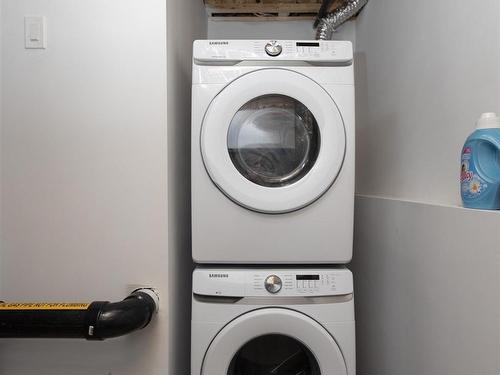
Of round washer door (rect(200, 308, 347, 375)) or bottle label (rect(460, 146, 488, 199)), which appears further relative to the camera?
round washer door (rect(200, 308, 347, 375))

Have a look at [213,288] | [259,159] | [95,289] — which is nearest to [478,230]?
[259,159]

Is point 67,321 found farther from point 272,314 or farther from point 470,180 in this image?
point 470,180

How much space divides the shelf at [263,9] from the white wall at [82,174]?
1.02 m

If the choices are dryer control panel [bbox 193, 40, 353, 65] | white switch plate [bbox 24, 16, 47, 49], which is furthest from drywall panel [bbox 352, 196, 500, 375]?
white switch plate [bbox 24, 16, 47, 49]

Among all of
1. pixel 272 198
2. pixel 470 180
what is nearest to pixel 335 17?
pixel 272 198

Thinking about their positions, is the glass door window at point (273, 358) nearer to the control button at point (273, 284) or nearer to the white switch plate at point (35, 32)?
the control button at point (273, 284)

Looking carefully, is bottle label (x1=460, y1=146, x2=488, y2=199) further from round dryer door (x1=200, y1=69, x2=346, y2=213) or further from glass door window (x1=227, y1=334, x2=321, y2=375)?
glass door window (x1=227, y1=334, x2=321, y2=375)

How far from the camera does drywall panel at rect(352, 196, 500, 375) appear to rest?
0.77 metres

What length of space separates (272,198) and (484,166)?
64cm

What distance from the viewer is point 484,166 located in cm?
80

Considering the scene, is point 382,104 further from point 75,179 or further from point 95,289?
point 95,289

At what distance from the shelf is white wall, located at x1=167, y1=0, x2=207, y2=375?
0.34m

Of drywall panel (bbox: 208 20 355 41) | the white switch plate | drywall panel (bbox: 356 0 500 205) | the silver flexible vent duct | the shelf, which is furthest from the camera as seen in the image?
drywall panel (bbox: 208 20 355 41)

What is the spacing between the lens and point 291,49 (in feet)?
4.01
